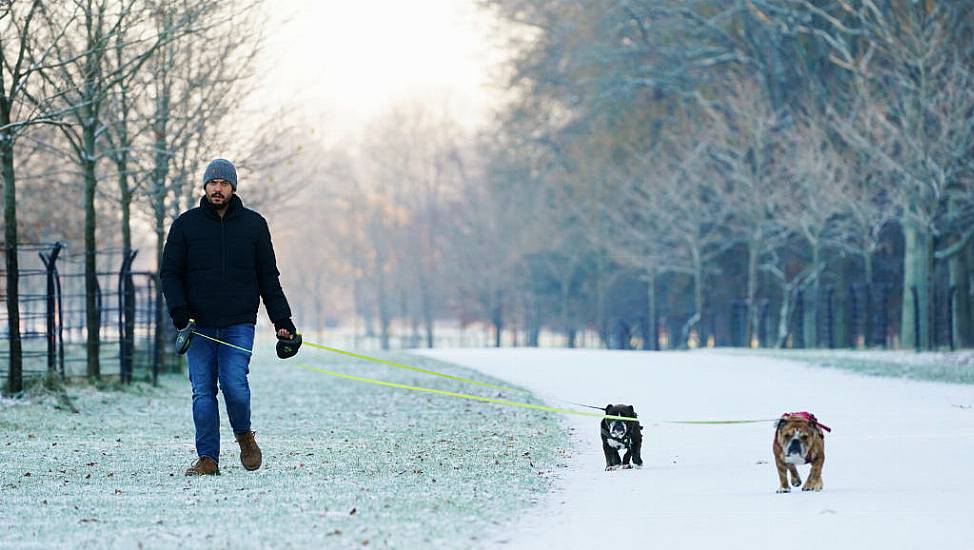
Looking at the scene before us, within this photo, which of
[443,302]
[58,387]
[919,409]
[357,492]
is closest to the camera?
[357,492]

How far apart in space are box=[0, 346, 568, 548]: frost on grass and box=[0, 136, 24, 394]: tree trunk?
524 millimetres

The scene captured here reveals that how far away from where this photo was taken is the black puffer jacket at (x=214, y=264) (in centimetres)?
1149

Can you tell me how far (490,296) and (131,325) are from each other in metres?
46.6

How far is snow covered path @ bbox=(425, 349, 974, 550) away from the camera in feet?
28.7

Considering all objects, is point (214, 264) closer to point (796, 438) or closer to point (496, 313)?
point (796, 438)

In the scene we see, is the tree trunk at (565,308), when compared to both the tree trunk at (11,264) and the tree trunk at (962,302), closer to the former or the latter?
the tree trunk at (962,302)

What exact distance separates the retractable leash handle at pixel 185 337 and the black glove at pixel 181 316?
26 millimetres

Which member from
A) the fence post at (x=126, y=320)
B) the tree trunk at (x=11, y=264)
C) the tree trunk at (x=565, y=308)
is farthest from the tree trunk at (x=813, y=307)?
the tree trunk at (x=11, y=264)

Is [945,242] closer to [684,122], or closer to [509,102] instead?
[684,122]

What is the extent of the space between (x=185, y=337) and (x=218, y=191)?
1061 millimetres

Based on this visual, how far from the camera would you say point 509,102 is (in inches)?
2263

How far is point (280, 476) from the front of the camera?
11617 mm

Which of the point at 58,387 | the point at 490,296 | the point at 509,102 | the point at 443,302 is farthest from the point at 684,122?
the point at 443,302

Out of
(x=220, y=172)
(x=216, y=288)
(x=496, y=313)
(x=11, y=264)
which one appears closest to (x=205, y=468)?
(x=216, y=288)
